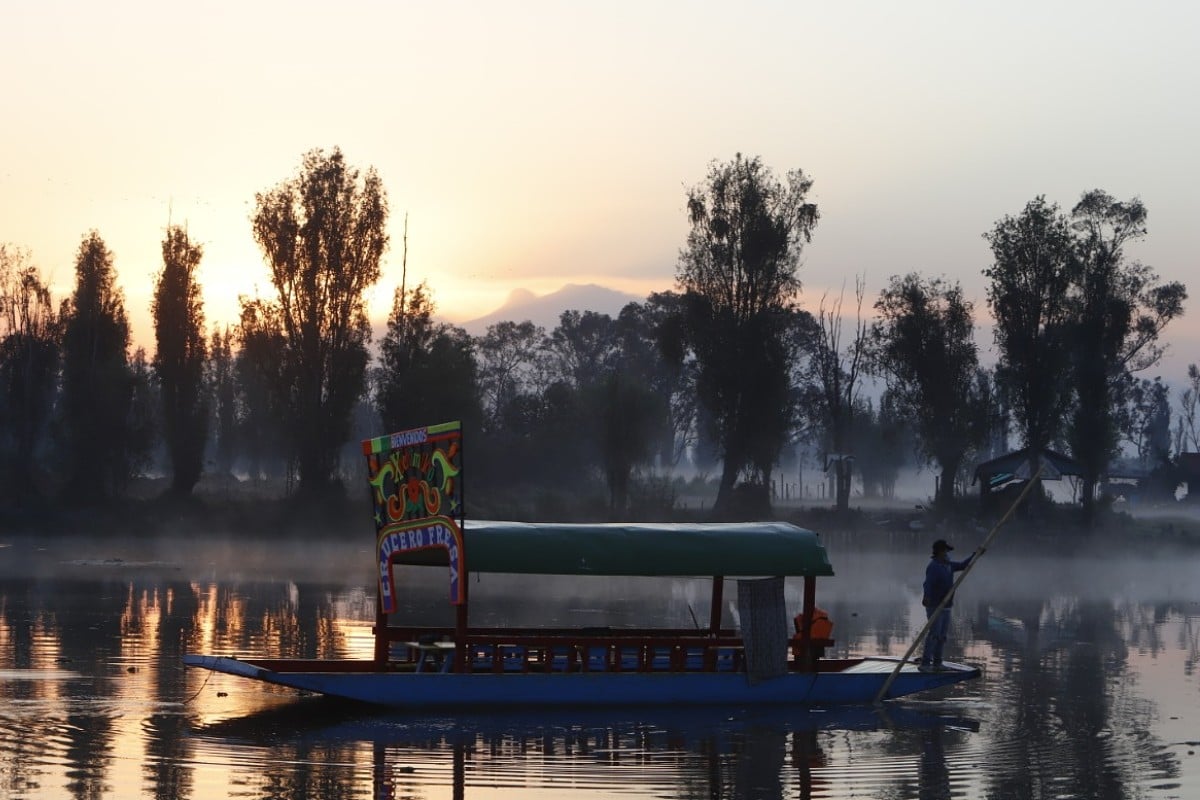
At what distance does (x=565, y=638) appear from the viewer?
70.9ft

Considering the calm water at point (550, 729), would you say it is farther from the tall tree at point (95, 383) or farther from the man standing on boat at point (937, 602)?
the tall tree at point (95, 383)

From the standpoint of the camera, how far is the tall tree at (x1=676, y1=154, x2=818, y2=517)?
72.7m

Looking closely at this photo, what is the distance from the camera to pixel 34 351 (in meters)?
82.9

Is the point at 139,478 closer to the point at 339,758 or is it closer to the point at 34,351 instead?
the point at 34,351

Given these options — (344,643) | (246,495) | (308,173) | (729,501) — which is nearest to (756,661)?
(344,643)

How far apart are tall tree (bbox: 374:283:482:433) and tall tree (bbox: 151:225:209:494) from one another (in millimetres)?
8634

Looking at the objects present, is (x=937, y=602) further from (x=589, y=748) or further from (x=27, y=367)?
(x=27, y=367)

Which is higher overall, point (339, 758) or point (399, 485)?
point (399, 485)

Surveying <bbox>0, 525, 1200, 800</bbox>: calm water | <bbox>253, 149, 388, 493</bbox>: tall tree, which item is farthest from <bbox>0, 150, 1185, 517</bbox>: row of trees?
<bbox>0, 525, 1200, 800</bbox>: calm water

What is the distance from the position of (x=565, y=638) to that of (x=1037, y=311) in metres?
56.8

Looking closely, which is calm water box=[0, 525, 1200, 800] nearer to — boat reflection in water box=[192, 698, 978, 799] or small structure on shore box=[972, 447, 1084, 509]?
boat reflection in water box=[192, 698, 978, 799]

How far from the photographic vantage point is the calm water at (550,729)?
656 inches

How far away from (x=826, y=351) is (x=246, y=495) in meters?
32.1

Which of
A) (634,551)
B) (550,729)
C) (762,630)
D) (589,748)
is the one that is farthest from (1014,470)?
(589,748)
